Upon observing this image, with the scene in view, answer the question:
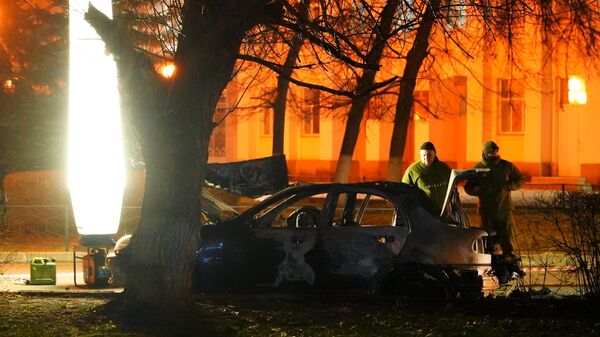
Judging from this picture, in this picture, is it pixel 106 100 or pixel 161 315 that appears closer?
pixel 161 315

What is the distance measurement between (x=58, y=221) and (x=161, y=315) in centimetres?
1375

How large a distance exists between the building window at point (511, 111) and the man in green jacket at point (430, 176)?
22947 mm

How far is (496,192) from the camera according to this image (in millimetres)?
13609

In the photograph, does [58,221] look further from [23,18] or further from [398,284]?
[398,284]

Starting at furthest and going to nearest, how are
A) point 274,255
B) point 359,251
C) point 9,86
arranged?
point 9,86 < point 274,255 < point 359,251

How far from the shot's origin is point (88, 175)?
43.8 feet

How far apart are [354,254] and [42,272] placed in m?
5.06

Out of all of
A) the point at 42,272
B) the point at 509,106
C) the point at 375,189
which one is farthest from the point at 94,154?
the point at 509,106

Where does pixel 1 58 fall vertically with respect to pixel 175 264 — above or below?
above

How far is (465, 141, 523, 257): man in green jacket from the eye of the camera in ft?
44.5

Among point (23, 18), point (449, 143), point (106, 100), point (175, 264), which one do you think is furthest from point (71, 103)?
point (449, 143)

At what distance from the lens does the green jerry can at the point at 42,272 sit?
45.0 feet

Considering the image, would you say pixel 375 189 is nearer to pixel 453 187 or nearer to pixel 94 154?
pixel 453 187

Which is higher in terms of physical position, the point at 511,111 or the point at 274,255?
the point at 511,111
